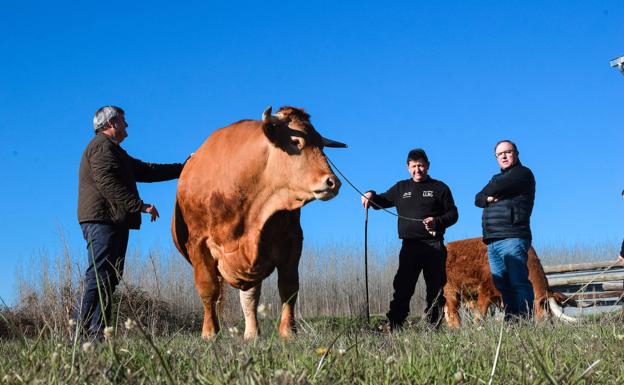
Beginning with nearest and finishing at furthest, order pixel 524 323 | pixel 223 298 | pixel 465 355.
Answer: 1. pixel 465 355
2. pixel 524 323
3. pixel 223 298

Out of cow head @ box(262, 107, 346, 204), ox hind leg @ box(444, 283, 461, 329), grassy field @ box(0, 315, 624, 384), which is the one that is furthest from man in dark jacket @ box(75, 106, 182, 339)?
ox hind leg @ box(444, 283, 461, 329)

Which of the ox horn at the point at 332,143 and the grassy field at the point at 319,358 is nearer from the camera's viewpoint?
the grassy field at the point at 319,358

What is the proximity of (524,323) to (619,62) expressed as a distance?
21.2m

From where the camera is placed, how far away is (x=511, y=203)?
24.9 ft

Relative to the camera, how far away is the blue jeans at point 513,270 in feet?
24.9

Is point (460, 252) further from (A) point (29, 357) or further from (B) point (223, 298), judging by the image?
(A) point (29, 357)

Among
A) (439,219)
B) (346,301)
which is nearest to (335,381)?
(439,219)

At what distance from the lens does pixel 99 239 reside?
611 cm

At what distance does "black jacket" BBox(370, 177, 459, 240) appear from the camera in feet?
24.5

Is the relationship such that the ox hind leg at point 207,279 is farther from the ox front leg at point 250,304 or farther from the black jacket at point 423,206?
the black jacket at point 423,206

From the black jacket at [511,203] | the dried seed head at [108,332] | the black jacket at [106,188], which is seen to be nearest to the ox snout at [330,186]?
the black jacket at [106,188]

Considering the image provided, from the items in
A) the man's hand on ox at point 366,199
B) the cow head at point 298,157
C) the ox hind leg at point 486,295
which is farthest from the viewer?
the ox hind leg at point 486,295

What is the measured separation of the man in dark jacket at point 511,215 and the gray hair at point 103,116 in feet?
13.6

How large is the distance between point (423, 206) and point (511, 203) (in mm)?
1001
